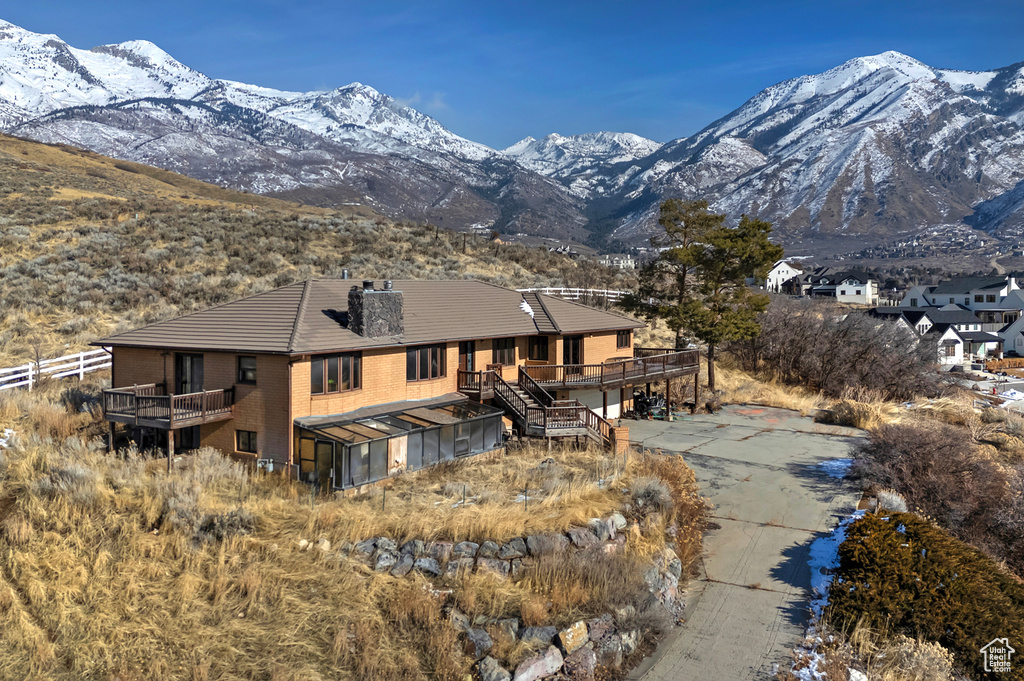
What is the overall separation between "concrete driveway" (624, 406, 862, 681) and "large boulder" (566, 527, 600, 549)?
8.20 ft

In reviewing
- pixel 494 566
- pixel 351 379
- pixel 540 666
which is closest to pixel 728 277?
pixel 351 379

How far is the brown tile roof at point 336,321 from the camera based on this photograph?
63.5ft

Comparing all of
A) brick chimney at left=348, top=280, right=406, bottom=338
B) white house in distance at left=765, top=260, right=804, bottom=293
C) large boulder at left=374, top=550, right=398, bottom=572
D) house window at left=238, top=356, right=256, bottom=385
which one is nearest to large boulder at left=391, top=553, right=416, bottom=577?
large boulder at left=374, top=550, right=398, bottom=572

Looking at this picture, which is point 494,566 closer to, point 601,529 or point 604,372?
point 601,529

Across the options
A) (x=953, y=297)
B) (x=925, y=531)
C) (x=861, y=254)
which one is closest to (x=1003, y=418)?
(x=925, y=531)

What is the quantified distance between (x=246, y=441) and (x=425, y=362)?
6.54 meters

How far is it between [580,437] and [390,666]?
40.6ft

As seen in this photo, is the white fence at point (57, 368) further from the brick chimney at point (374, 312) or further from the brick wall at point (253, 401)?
the brick chimney at point (374, 312)

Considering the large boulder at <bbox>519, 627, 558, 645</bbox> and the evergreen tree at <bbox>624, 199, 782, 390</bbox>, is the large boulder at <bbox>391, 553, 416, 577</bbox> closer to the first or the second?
the large boulder at <bbox>519, 627, 558, 645</bbox>

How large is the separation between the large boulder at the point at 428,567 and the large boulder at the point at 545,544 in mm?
2075

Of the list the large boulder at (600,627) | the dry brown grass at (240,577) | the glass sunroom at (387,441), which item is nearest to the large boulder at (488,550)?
the dry brown grass at (240,577)

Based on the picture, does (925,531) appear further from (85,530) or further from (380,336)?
(85,530)

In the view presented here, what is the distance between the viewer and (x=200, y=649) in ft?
37.7

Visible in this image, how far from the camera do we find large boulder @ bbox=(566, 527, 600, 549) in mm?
14969
